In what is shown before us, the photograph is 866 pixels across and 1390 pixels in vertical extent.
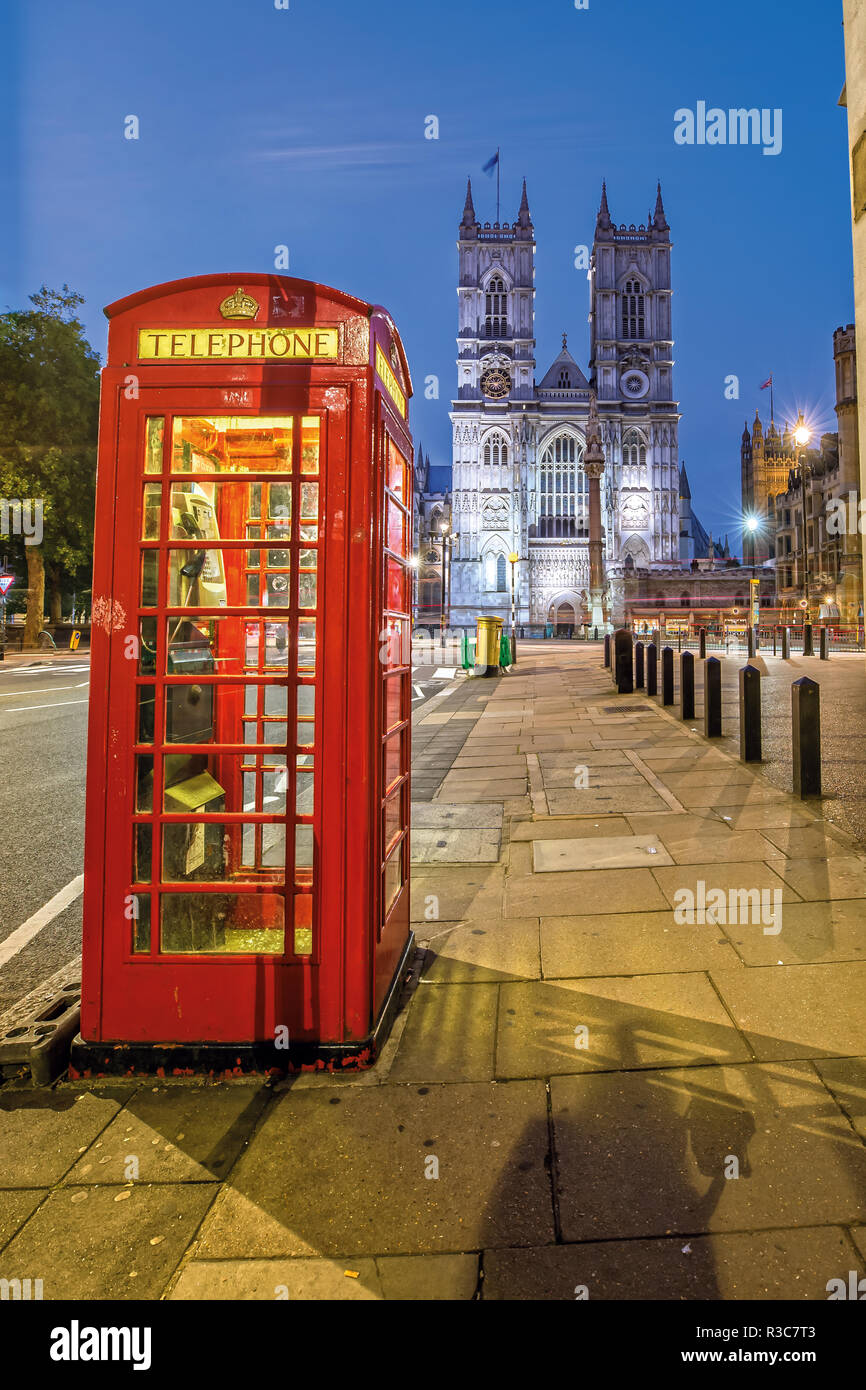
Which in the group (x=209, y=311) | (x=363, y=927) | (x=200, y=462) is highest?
(x=209, y=311)

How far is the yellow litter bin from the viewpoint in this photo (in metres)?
18.4

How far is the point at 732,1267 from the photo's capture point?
1606 millimetres

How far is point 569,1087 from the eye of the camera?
2283 millimetres

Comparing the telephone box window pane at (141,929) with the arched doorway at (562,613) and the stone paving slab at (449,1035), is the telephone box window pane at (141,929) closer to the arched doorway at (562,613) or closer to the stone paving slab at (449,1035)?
the stone paving slab at (449,1035)

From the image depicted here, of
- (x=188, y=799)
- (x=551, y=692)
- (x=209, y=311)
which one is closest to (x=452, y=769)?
(x=188, y=799)

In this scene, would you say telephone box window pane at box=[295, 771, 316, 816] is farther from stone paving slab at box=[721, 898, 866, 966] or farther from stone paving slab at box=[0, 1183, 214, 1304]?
stone paving slab at box=[0, 1183, 214, 1304]

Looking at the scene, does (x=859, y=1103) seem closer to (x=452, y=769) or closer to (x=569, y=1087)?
(x=569, y=1087)

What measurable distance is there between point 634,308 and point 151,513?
85.7 meters
